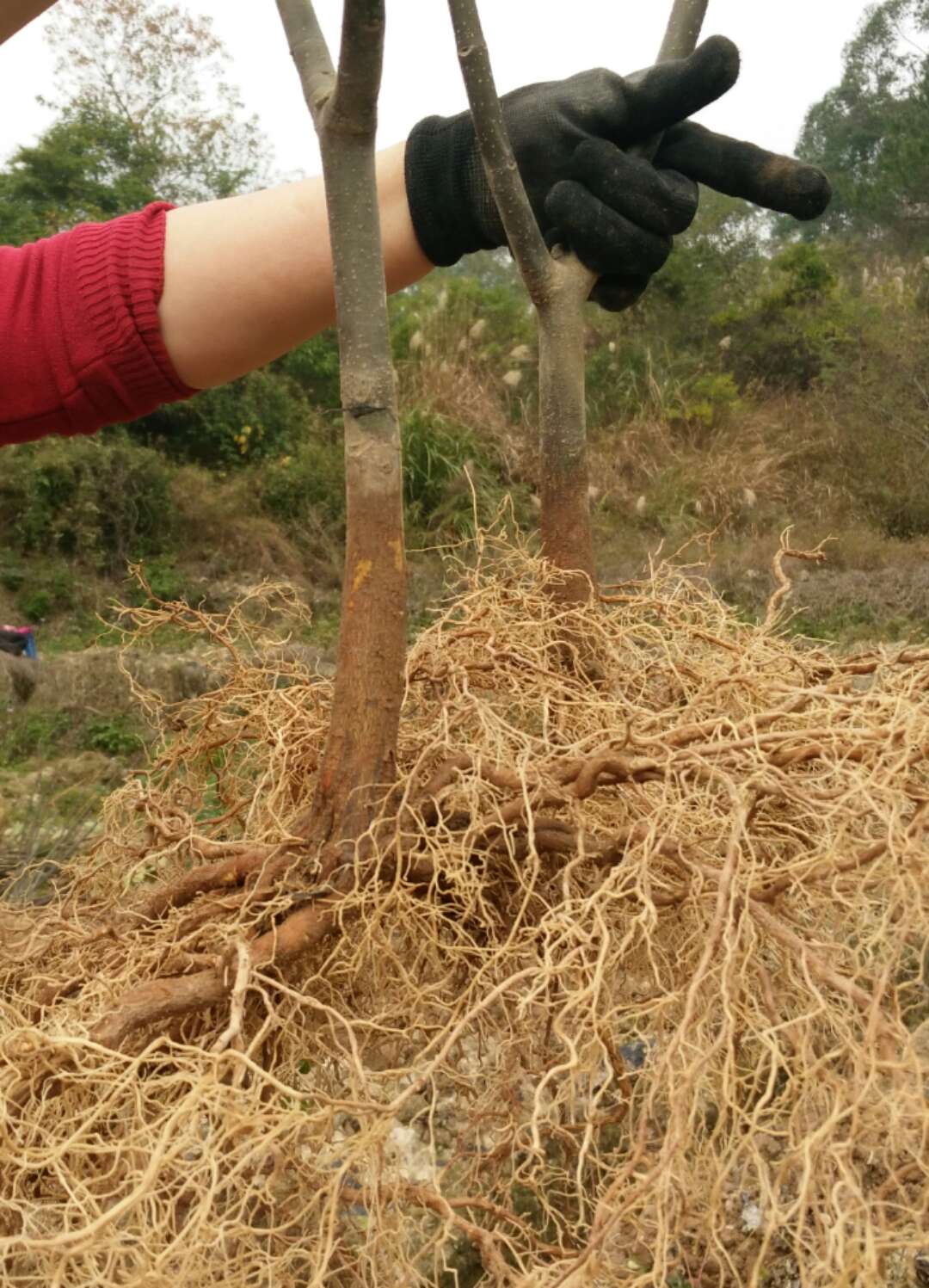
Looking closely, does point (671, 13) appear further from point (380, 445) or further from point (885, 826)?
point (885, 826)

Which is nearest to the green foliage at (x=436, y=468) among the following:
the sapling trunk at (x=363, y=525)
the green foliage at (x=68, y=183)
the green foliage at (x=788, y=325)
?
the green foliage at (x=788, y=325)

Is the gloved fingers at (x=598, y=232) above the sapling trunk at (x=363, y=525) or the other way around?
above

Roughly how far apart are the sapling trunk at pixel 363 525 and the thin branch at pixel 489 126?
0.74ft

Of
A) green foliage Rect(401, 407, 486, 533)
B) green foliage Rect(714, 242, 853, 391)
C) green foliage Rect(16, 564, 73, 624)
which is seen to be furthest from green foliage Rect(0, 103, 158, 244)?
green foliage Rect(714, 242, 853, 391)

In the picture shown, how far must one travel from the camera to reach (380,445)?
890 millimetres

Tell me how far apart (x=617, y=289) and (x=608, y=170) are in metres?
0.14

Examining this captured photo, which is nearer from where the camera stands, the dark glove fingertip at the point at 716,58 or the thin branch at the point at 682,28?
the dark glove fingertip at the point at 716,58

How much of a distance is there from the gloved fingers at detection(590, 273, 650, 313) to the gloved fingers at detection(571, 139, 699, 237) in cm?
7

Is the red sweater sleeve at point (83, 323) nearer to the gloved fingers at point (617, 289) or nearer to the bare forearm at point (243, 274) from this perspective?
the bare forearm at point (243, 274)

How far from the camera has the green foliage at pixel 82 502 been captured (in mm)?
6020

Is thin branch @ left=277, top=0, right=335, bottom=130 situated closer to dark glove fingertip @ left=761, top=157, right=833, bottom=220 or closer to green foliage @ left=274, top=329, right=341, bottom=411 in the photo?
dark glove fingertip @ left=761, top=157, right=833, bottom=220

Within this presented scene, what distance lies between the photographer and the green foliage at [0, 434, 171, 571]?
6.02 meters

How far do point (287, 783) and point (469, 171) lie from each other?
672 millimetres

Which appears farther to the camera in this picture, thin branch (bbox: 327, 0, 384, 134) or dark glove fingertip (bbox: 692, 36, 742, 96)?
dark glove fingertip (bbox: 692, 36, 742, 96)
